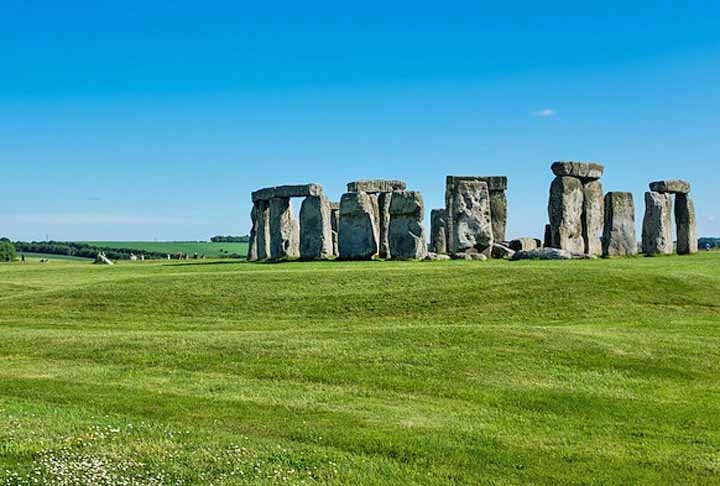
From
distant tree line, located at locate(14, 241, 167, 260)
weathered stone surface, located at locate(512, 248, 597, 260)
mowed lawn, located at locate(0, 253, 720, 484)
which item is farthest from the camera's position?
distant tree line, located at locate(14, 241, 167, 260)

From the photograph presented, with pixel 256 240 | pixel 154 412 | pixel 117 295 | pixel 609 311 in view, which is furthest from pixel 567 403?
pixel 256 240

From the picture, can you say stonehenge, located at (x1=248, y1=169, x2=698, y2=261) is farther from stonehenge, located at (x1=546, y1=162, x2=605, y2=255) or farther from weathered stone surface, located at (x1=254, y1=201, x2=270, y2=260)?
weathered stone surface, located at (x1=254, y1=201, x2=270, y2=260)

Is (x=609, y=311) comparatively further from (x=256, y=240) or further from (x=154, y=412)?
(x=256, y=240)

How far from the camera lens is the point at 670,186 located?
119 ft

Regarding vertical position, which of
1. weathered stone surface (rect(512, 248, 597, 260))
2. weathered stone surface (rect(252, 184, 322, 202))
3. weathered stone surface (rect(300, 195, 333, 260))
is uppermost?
weathered stone surface (rect(252, 184, 322, 202))

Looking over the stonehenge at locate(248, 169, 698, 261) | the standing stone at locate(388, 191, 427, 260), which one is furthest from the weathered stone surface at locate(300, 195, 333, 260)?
the standing stone at locate(388, 191, 427, 260)

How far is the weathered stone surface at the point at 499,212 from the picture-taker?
131 feet

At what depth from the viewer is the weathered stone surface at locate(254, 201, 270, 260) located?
1686 inches

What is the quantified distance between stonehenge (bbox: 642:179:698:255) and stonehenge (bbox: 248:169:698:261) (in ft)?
0.14

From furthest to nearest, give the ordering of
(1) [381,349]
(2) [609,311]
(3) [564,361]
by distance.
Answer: (2) [609,311] < (1) [381,349] < (3) [564,361]

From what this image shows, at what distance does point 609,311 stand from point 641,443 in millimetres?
10094

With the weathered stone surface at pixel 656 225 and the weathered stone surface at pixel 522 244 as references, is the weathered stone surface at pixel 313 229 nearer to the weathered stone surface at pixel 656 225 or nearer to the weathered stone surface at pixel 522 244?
the weathered stone surface at pixel 522 244

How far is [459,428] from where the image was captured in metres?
11.3

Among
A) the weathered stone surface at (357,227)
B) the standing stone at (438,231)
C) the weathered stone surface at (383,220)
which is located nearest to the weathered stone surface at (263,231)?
the weathered stone surface at (383,220)
